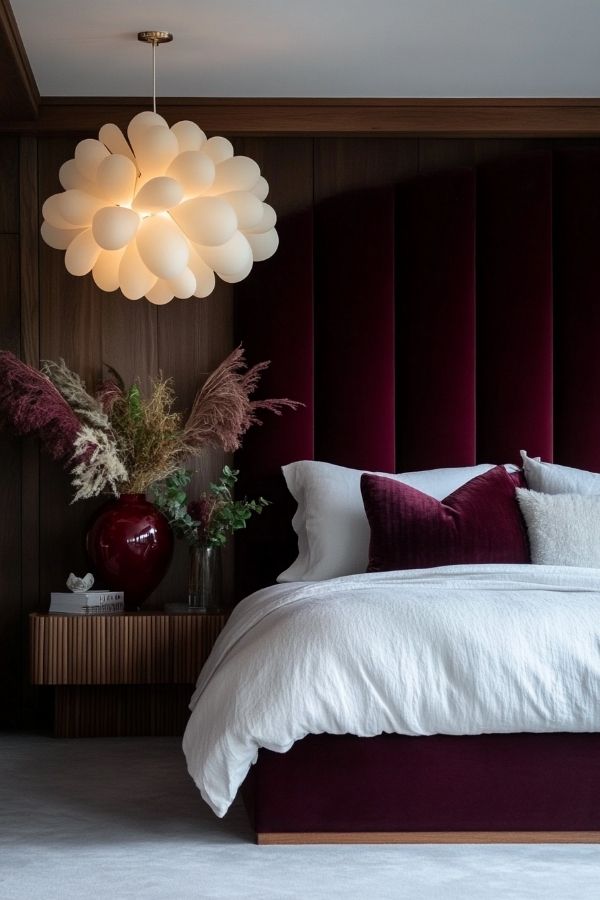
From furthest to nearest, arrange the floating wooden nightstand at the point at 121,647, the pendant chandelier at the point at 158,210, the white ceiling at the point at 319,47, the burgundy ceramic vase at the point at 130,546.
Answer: the burgundy ceramic vase at the point at 130,546 < the floating wooden nightstand at the point at 121,647 < the white ceiling at the point at 319,47 < the pendant chandelier at the point at 158,210

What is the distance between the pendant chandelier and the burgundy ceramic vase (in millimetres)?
837

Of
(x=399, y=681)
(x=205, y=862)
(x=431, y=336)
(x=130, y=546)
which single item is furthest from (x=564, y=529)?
(x=205, y=862)

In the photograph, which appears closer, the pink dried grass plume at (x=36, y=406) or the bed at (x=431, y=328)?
the pink dried grass plume at (x=36, y=406)

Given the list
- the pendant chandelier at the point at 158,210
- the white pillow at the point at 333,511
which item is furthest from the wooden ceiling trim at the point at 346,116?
the white pillow at the point at 333,511

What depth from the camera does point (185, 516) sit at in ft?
13.8

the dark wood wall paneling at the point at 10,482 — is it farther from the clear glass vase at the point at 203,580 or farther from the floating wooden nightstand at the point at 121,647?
the clear glass vase at the point at 203,580

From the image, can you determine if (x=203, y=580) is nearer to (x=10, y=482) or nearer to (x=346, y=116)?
(x=10, y=482)

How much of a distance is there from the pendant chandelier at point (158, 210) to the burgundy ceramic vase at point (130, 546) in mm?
837

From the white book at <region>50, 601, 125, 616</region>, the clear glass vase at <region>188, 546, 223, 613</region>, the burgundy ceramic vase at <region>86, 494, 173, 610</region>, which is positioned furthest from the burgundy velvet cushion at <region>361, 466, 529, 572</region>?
the white book at <region>50, 601, 125, 616</region>

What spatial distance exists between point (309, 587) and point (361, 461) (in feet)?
4.20

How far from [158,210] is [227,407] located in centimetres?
101

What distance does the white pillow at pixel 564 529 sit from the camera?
142 inches

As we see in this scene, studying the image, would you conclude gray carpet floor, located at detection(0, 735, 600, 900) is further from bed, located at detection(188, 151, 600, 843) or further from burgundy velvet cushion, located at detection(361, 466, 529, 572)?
bed, located at detection(188, 151, 600, 843)

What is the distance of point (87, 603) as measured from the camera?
4.04m
